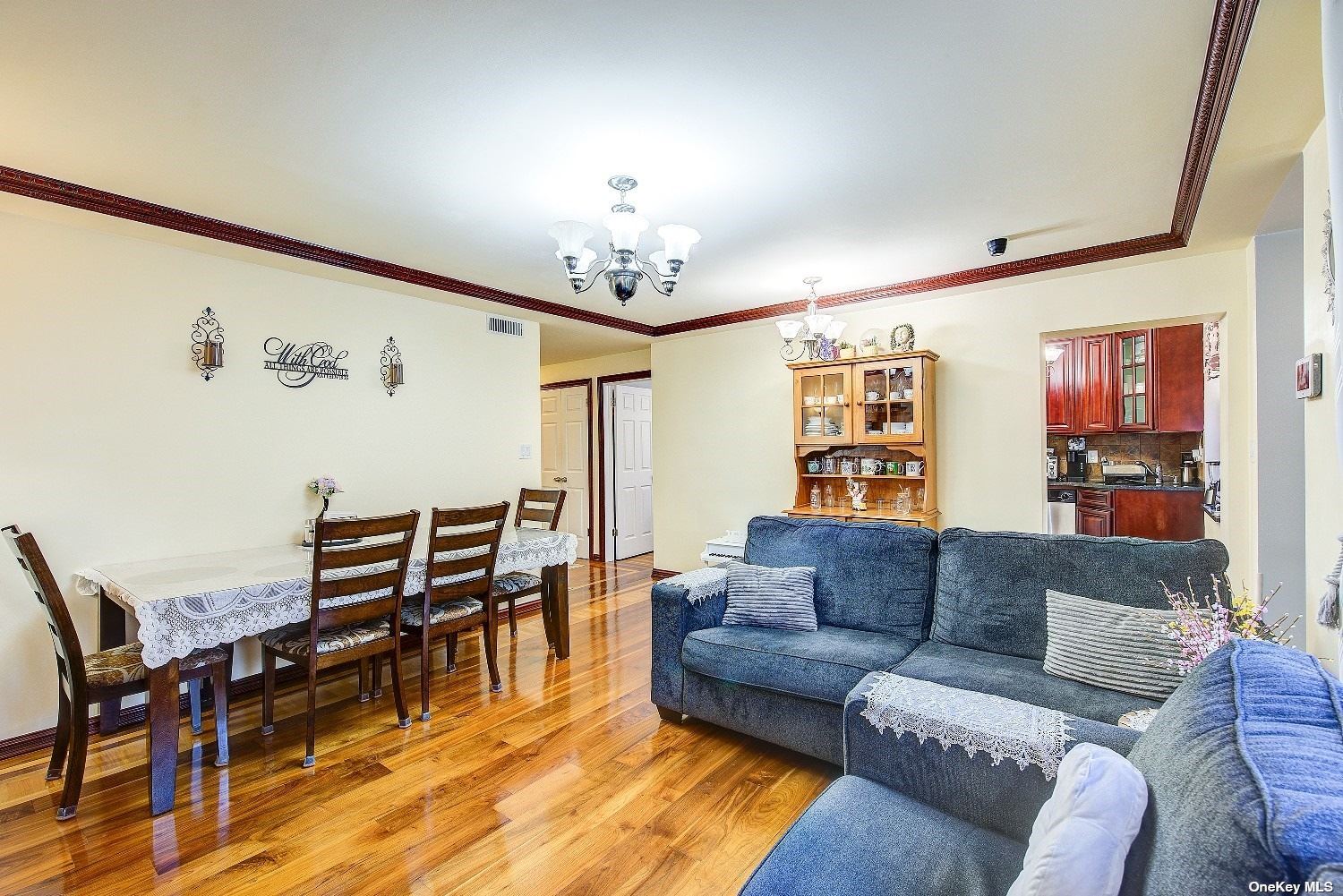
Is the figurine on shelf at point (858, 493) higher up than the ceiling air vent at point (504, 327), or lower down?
lower down

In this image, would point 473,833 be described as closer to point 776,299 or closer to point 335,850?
point 335,850

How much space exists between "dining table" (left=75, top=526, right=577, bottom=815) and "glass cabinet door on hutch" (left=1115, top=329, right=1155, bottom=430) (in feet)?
19.8

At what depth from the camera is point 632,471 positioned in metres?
7.12

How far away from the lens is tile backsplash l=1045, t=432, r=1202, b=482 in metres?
5.97

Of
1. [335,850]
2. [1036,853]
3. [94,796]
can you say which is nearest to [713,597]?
[335,850]

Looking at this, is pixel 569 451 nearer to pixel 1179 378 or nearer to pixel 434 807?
pixel 434 807

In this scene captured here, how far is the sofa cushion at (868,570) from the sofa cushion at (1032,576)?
0.25 feet

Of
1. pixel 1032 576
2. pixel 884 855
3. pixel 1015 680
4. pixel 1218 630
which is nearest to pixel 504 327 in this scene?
pixel 1032 576

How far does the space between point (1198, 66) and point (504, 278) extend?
11.9ft

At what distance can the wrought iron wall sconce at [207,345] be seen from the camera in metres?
3.28

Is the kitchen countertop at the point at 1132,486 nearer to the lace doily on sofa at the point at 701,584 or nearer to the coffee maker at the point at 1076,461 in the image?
the coffee maker at the point at 1076,461

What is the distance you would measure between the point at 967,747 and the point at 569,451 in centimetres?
603

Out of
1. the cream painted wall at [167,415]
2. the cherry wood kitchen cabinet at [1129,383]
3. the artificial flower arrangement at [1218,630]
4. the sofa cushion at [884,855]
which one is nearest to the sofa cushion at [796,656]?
the sofa cushion at [884,855]

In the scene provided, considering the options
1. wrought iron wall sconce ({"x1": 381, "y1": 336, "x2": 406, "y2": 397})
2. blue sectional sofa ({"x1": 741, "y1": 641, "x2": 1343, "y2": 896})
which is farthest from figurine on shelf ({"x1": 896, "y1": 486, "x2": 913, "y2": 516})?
wrought iron wall sconce ({"x1": 381, "y1": 336, "x2": 406, "y2": 397})
